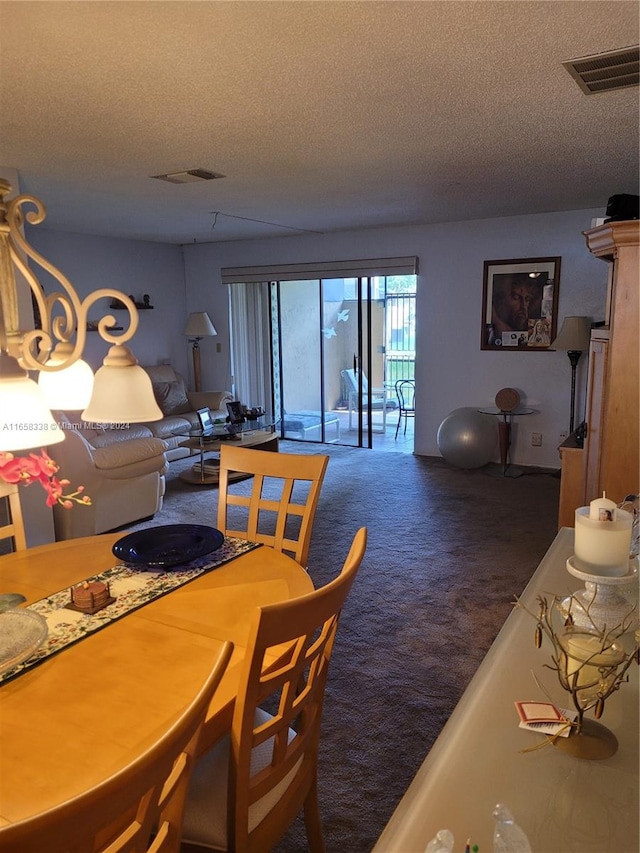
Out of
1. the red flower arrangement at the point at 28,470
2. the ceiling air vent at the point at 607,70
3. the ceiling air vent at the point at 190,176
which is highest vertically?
the ceiling air vent at the point at 190,176

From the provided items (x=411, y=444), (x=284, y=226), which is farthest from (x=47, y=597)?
(x=411, y=444)

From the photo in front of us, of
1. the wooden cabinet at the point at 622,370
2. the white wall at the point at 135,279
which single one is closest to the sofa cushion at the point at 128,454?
the white wall at the point at 135,279

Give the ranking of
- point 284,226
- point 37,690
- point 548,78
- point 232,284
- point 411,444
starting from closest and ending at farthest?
1. point 37,690
2. point 548,78
3. point 284,226
4. point 411,444
5. point 232,284

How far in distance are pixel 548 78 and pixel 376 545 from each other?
2830 millimetres

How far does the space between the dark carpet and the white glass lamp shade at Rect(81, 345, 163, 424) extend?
1377 mm

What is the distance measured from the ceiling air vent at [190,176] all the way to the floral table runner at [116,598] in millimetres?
2509

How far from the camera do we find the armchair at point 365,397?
22.9 feet

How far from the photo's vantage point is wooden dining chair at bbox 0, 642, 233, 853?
650 mm

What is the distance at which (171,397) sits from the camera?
693cm

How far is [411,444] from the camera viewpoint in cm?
711

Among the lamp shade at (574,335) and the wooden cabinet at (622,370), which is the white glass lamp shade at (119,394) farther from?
the lamp shade at (574,335)

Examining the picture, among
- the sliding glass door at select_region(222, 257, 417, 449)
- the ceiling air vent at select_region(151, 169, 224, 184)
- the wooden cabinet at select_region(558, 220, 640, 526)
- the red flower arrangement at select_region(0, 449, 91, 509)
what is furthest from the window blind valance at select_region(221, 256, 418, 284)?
the red flower arrangement at select_region(0, 449, 91, 509)

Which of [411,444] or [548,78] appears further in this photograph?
[411,444]

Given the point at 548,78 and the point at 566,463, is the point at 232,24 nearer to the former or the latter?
the point at 548,78
